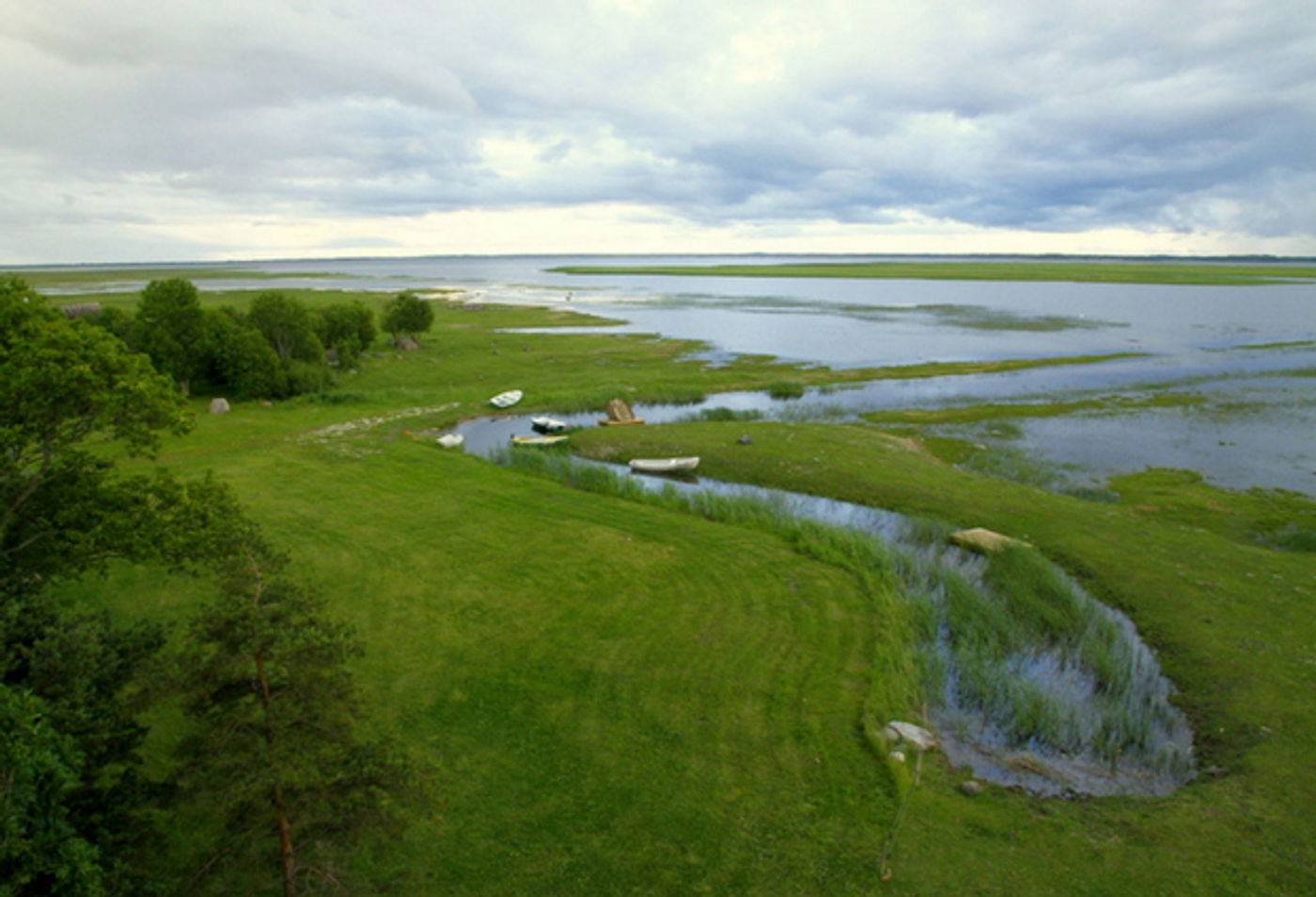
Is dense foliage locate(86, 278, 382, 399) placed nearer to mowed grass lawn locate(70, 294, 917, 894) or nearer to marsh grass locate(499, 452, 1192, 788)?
mowed grass lawn locate(70, 294, 917, 894)

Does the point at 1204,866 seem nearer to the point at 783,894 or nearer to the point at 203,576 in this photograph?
the point at 783,894

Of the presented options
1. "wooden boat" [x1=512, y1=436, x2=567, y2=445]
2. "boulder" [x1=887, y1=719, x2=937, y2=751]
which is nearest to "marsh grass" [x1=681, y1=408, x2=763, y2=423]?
"wooden boat" [x1=512, y1=436, x2=567, y2=445]

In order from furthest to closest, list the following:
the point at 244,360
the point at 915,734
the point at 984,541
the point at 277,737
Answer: the point at 244,360 → the point at 984,541 → the point at 915,734 → the point at 277,737

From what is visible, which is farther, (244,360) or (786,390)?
(786,390)

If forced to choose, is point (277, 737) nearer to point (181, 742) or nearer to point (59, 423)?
point (181, 742)

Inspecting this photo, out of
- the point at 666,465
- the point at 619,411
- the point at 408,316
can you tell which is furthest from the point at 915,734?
the point at 408,316

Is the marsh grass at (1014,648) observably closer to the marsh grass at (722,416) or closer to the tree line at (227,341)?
the marsh grass at (722,416)

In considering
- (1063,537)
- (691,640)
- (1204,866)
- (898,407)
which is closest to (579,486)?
(691,640)
